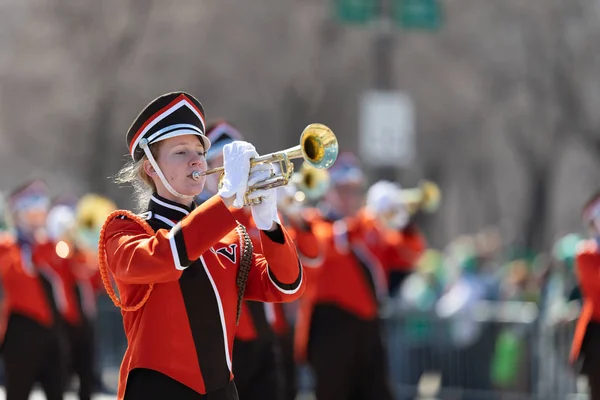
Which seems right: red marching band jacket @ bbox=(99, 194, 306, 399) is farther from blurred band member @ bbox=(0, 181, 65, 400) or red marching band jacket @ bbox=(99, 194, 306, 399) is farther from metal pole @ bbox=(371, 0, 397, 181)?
metal pole @ bbox=(371, 0, 397, 181)

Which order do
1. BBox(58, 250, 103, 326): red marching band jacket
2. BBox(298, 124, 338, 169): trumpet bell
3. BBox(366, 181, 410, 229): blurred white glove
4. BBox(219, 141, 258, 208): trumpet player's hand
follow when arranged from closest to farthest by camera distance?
BBox(219, 141, 258, 208): trumpet player's hand
BBox(298, 124, 338, 169): trumpet bell
BBox(366, 181, 410, 229): blurred white glove
BBox(58, 250, 103, 326): red marching band jacket

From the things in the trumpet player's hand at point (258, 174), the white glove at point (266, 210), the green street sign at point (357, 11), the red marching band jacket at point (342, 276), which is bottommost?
the red marching band jacket at point (342, 276)

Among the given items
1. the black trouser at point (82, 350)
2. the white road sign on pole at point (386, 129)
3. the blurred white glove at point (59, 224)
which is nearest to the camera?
the black trouser at point (82, 350)

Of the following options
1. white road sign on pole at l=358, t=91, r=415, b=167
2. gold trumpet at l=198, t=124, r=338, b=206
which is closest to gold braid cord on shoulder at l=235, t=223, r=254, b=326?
gold trumpet at l=198, t=124, r=338, b=206

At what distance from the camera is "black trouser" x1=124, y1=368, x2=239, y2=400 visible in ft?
13.7

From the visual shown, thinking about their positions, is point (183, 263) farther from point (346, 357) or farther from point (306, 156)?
point (346, 357)

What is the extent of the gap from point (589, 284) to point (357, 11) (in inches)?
199

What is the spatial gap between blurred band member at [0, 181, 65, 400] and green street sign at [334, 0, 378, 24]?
Result: 432 centimetres

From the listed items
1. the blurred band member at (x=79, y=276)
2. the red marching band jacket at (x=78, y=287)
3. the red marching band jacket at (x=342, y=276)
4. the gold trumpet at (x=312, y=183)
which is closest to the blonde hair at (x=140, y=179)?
the gold trumpet at (x=312, y=183)

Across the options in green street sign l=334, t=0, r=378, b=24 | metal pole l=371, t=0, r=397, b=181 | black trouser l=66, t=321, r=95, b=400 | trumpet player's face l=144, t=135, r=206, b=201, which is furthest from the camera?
metal pole l=371, t=0, r=397, b=181

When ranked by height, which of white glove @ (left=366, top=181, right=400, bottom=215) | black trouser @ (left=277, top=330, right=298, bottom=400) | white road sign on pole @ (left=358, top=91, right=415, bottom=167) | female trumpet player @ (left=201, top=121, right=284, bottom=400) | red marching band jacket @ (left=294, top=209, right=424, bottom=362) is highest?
white road sign on pole @ (left=358, top=91, right=415, bottom=167)

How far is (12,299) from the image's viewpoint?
9242 millimetres

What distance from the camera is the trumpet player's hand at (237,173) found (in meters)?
3.94

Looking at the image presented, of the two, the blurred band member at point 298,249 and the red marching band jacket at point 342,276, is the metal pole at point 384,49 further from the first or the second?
the red marching band jacket at point 342,276
